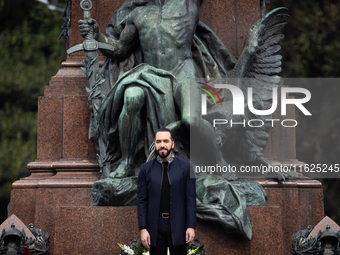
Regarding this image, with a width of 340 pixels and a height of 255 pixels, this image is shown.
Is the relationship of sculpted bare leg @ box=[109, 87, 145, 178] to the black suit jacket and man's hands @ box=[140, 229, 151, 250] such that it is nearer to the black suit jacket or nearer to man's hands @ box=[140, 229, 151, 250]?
the black suit jacket

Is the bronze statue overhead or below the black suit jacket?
overhead

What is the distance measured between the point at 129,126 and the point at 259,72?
2328 mm

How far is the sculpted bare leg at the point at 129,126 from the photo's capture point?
8.68 m

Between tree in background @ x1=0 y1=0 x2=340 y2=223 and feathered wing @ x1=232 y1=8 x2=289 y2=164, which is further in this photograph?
tree in background @ x1=0 y1=0 x2=340 y2=223

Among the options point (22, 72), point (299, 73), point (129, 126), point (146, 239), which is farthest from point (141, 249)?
point (22, 72)

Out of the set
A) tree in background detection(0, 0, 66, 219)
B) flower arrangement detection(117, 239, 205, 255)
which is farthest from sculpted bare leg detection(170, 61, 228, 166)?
tree in background detection(0, 0, 66, 219)

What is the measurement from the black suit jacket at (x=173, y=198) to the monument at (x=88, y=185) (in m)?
1.77

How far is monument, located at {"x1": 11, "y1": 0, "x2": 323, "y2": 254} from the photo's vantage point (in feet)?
26.7

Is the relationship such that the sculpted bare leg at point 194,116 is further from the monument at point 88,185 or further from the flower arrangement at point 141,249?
the flower arrangement at point 141,249

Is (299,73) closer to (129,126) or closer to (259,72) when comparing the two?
(259,72)

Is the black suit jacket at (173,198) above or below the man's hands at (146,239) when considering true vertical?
above

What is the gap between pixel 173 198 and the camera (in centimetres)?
633

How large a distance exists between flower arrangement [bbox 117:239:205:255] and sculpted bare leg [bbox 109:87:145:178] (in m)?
1.22

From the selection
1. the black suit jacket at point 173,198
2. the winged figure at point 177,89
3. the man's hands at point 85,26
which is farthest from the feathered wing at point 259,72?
the black suit jacket at point 173,198
